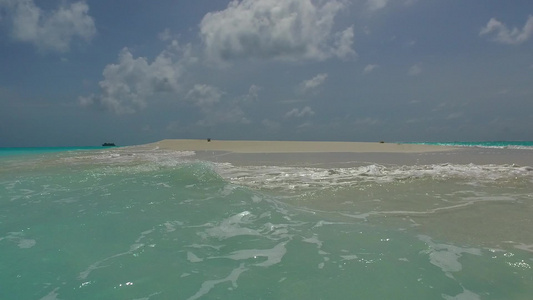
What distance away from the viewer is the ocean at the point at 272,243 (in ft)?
9.34

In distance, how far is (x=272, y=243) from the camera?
4.04 m

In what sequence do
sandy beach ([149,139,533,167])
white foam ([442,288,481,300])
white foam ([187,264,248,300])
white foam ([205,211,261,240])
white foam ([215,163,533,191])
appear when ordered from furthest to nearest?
sandy beach ([149,139,533,167]) → white foam ([215,163,533,191]) → white foam ([205,211,261,240]) → white foam ([187,264,248,300]) → white foam ([442,288,481,300])

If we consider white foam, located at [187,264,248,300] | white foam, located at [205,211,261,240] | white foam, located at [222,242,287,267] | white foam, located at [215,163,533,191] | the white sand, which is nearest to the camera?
white foam, located at [187,264,248,300]

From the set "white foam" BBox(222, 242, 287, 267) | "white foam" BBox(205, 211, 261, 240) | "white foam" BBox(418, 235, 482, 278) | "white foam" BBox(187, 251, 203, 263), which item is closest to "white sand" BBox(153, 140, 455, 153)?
"white foam" BBox(205, 211, 261, 240)

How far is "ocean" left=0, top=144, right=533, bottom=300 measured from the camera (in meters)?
2.85

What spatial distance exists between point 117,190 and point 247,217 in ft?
13.4

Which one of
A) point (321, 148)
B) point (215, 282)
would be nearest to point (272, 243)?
point (215, 282)

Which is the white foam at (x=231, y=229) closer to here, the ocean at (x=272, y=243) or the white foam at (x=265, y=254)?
the ocean at (x=272, y=243)

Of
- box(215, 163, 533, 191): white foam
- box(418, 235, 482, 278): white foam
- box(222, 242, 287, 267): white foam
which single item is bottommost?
box(222, 242, 287, 267): white foam

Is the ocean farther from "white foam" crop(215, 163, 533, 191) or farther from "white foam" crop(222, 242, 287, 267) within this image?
"white foam" crop(215, 163, 533, 191)

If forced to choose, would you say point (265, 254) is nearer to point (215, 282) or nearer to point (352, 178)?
point (215, 282)

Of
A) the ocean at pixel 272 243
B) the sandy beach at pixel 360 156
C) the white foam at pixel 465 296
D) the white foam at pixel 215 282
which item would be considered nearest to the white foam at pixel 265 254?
the ocean at pixel 272 243

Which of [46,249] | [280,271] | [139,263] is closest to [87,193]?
[46,249]

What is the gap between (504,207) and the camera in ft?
17.7
